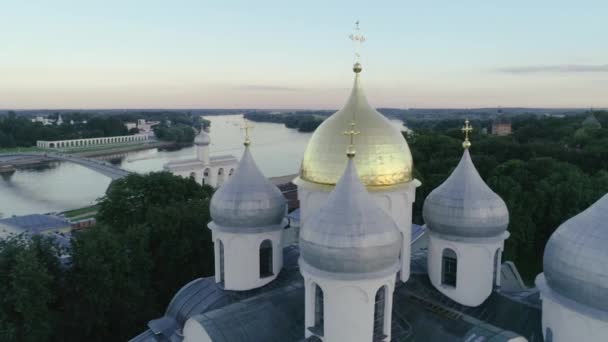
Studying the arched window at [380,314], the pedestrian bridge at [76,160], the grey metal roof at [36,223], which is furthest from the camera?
the pedestrian bridge at [76,160]

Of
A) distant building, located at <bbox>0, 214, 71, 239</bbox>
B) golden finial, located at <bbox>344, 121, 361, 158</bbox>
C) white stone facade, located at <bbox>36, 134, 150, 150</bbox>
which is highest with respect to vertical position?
golden finial, located at <bbox>344, 121, 361, 158</bbox>

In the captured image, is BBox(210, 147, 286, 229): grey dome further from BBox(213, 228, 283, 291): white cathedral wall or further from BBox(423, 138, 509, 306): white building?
BBox(423, 138, 509, 306): white building

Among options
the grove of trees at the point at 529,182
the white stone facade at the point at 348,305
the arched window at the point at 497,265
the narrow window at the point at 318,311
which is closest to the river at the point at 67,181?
the grove of trees at the point at 529,182

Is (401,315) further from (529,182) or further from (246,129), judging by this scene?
(529,182)

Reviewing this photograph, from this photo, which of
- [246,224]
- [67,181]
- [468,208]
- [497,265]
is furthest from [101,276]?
[67,181]

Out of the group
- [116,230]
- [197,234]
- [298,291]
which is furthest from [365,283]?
[116,230]

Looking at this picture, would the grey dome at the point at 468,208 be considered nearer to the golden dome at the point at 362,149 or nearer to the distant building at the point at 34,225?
the golden dome at the point at 362,149

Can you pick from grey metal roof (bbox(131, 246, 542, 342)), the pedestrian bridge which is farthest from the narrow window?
the pedestrian bridge
